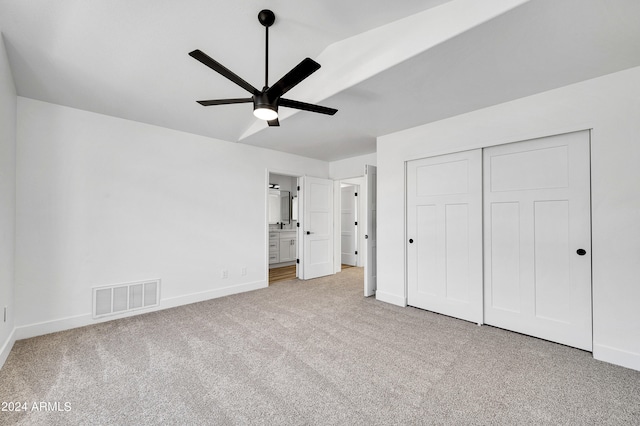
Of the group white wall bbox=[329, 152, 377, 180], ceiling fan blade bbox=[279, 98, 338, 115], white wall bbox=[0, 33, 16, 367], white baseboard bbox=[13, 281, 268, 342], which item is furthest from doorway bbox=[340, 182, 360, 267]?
white wall bbox=[0, 33, 16, 367]

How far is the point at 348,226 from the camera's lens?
6.71 metres

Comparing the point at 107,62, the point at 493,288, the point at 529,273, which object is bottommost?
the point at 493,288

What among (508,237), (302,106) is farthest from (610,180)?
(302,106)

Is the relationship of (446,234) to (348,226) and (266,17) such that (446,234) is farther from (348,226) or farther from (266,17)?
(348,226)

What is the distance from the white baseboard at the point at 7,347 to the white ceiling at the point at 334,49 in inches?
91.3

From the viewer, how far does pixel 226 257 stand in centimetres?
403

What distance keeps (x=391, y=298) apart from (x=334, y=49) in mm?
3114

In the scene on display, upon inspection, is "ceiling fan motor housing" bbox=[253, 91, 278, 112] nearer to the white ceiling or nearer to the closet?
the white ceiling

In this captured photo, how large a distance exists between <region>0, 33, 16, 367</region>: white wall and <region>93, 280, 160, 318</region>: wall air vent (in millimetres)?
651

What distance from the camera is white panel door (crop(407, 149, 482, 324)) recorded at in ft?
9.70

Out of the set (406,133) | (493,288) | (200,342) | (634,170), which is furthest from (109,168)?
(634,170)

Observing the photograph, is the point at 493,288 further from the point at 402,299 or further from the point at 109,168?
the point at 109,168

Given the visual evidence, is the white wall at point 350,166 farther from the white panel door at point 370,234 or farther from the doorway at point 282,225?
the doorway at point 282,225

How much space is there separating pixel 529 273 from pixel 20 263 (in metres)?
5.10
